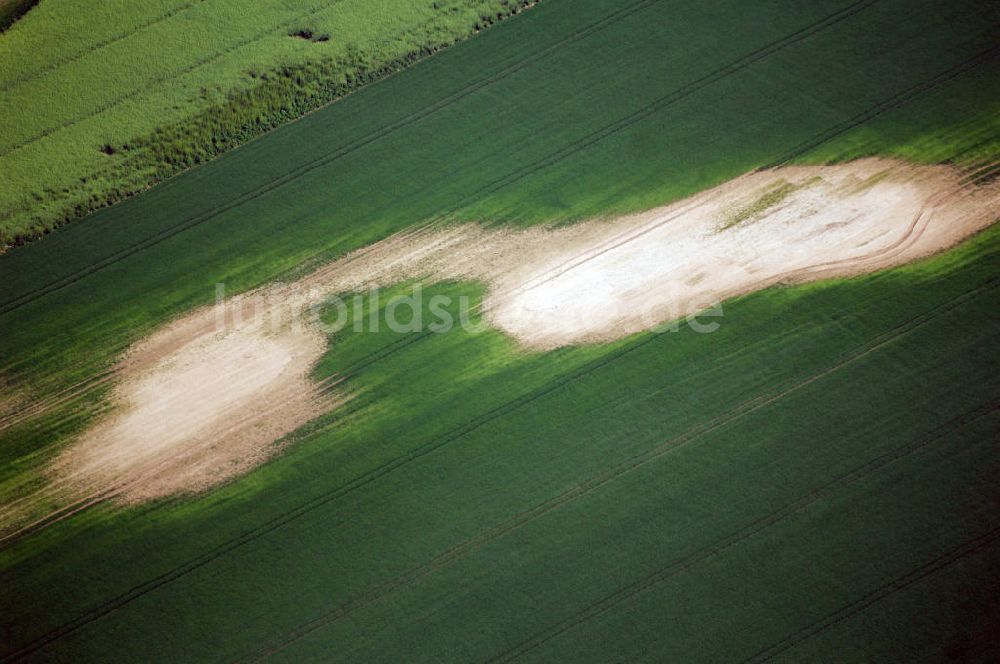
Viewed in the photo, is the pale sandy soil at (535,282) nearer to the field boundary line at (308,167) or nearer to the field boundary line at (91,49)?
the field boundary line at (308,167)

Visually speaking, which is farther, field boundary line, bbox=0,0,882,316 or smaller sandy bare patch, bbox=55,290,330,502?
field boundary line, bbox=0,0,882,316

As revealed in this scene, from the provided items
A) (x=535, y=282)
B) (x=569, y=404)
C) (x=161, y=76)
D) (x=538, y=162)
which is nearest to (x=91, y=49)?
(x=161, y=76)

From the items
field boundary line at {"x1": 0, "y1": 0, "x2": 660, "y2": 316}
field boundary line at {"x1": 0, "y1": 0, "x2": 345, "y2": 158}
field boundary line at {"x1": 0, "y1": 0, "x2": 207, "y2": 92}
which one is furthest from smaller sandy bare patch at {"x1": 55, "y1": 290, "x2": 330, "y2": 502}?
field boundary line at {"x1": 0, "y1": 0, "x2": 207, "y2": 92}

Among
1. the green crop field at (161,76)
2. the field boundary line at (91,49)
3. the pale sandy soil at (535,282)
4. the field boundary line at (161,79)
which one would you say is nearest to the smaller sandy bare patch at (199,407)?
the pale sandy soil at (535,282)

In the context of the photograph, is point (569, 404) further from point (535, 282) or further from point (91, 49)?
point (91, 49)

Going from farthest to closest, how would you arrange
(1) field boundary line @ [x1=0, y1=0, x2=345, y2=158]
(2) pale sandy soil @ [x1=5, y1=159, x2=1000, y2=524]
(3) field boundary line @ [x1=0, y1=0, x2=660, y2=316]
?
(1) field boundary line @ [x1=0, y1=0, x2=345, y2=158] → (3) field boundary line @ [x1=0, y1=0, x2=660, y2=316] → (2) pale sandy soil @ [x1=5, y1=159, x2=1000, y2=524]

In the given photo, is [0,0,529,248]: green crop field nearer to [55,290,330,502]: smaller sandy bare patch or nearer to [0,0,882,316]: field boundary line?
[0,0,882,316]: field boundary line

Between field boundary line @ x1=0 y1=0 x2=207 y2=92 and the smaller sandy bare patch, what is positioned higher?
field boundary line @ x1=0 y1=0 x2=207 y2=92
